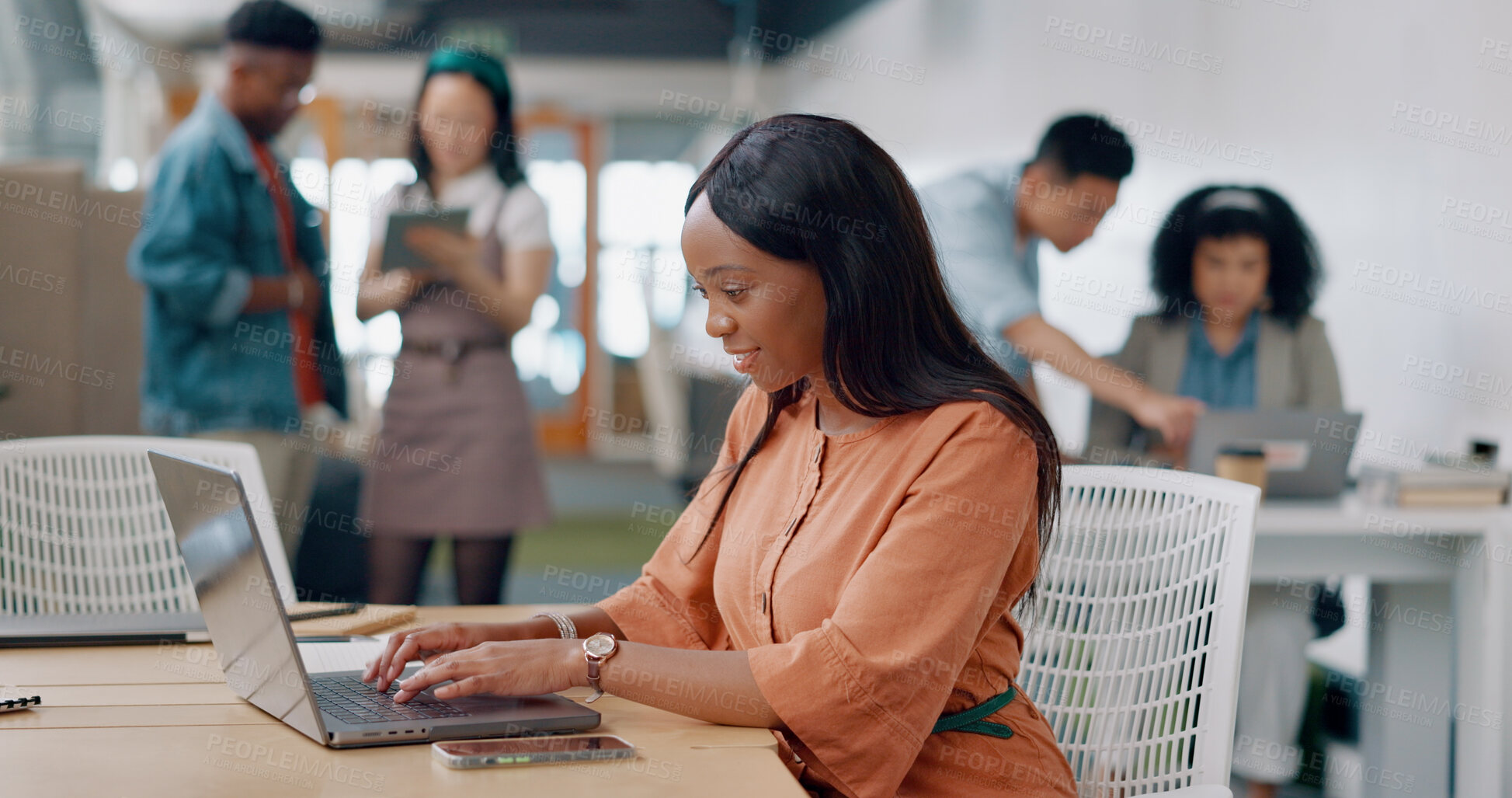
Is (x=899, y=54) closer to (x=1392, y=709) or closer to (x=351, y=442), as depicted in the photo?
(x=351, y=442)

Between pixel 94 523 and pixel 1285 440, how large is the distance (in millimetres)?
2368

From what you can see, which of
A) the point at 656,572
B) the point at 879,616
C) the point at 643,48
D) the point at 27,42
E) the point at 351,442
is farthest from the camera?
the point at 643,48

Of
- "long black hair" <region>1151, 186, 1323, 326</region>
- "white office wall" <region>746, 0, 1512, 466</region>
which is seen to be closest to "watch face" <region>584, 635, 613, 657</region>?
"white office wall" <region>746, 0, 1512, 466</region>

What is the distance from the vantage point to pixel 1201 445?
2754 millimetres

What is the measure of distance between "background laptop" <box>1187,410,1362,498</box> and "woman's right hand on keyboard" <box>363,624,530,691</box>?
1842mm

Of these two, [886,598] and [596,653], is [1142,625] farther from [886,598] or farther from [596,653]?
[596,653]

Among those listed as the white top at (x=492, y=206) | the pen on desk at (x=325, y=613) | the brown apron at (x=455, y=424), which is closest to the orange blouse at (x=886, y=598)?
the pen on desk at (x=325, y=613)

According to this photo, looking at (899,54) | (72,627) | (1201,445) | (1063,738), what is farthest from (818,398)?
(899,54)

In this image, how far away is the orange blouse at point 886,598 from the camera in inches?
46.2

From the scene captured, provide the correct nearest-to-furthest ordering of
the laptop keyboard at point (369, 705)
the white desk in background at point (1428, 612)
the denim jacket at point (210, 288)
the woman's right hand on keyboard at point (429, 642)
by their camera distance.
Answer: the laptop keyboard at point (369, 705)
the woman's right hand on keyboard at point (429, 642)
the white desk in background at point (1428, 612)
the denim jacket at point (210, 288)

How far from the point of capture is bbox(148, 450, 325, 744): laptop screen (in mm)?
1013

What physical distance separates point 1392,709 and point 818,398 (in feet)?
6.93

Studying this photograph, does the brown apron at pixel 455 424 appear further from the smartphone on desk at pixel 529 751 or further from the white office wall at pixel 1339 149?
the smartphone on desk at pixel 529 751

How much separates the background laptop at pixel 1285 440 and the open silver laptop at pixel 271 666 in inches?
76.7
